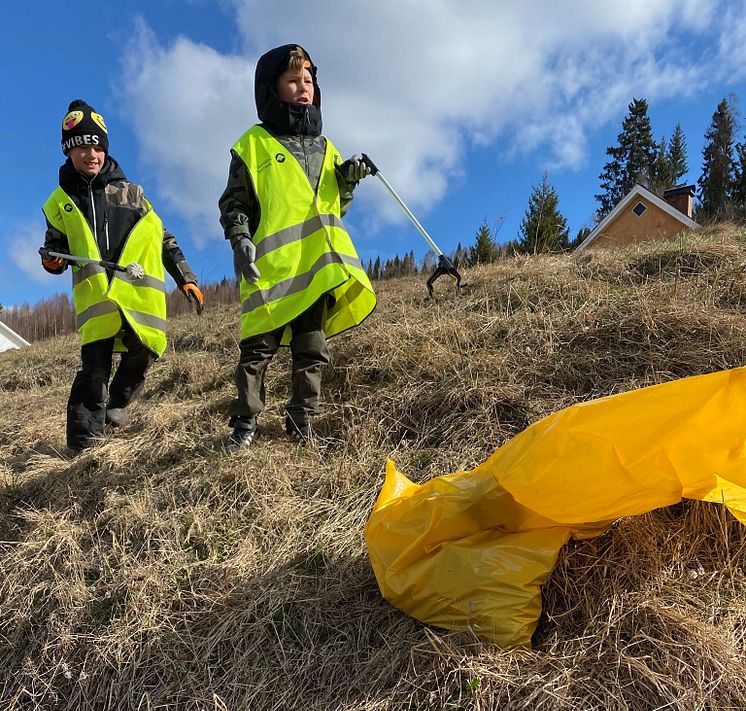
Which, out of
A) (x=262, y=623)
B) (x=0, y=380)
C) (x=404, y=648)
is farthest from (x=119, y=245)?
(x=0, y=380)

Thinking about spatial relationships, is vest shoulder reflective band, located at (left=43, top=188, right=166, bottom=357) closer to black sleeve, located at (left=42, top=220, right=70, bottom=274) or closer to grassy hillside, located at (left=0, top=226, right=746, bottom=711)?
black sleeve, located at (left=42, top=220, right=70, bottom=274)

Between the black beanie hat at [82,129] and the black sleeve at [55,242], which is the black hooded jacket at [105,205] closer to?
the black sleeve at [55,242]

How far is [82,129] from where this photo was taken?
3213 mm

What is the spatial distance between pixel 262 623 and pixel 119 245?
2.68 metres

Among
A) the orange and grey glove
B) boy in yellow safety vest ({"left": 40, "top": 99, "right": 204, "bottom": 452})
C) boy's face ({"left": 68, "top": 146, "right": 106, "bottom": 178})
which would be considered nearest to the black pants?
boy in yellow safety vest ({"left": 40, "top": 99, "right": 204, "bottom": 452})

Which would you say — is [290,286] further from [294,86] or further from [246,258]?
[294,86]

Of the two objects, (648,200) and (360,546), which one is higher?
(648,200)

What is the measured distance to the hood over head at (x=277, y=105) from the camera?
2811 millimetres

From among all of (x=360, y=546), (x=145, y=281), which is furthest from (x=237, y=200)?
(x=360, y=546)

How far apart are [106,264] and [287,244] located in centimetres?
139

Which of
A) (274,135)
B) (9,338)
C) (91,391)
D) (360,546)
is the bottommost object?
(360,546)

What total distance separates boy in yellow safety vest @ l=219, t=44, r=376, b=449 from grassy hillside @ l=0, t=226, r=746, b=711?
358mm

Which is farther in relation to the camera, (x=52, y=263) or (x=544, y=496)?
(x=52, y=263)

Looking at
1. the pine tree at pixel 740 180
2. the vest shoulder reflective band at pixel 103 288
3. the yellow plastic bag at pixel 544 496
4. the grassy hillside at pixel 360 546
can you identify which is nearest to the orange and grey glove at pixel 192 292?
the vest shoulder reflective band at pixel 103 288
